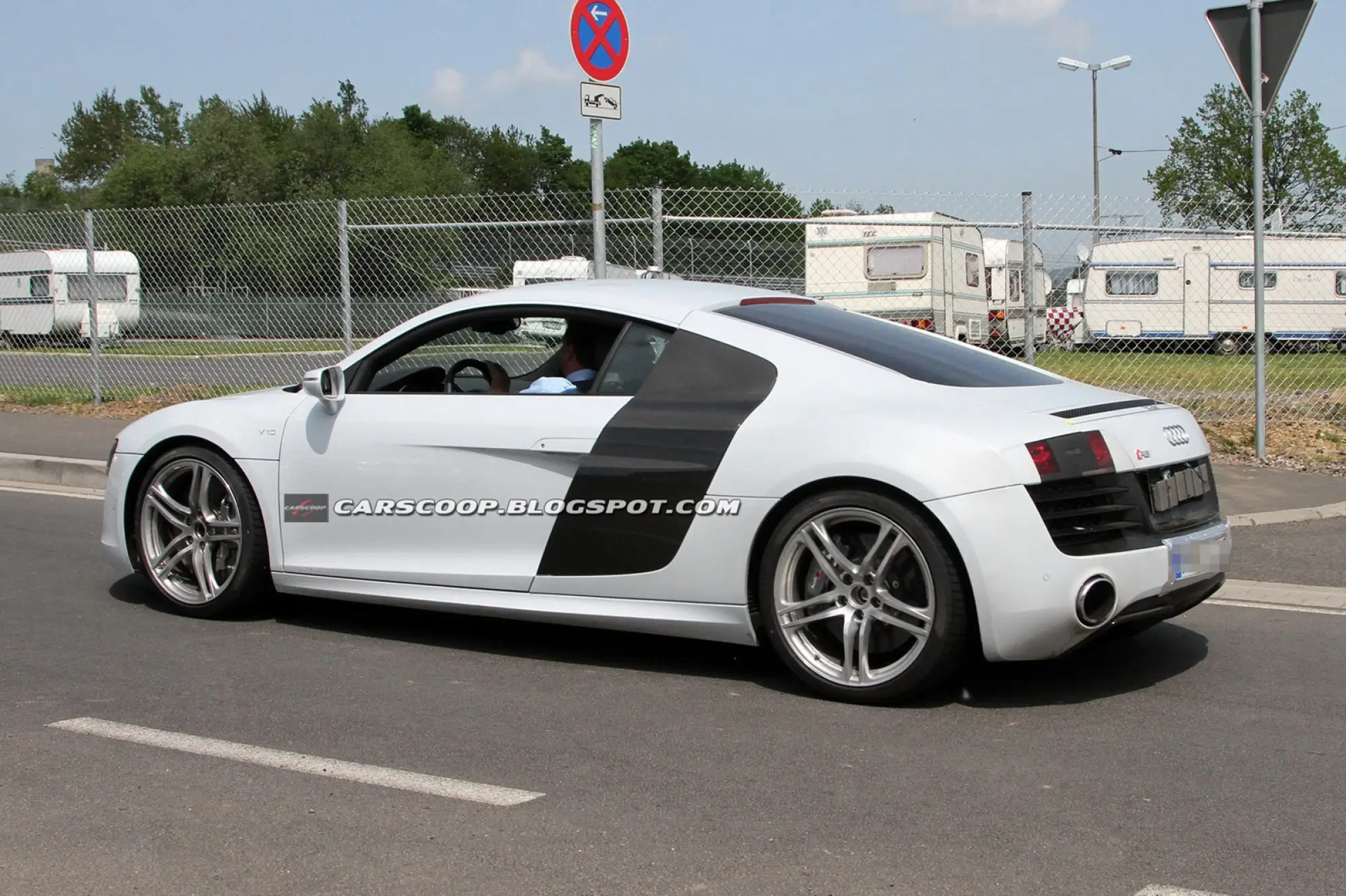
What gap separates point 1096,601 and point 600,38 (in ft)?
19.1

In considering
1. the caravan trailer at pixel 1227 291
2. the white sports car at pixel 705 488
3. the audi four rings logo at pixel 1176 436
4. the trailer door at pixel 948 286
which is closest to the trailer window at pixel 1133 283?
the caravan trailer at pixel 1227 291

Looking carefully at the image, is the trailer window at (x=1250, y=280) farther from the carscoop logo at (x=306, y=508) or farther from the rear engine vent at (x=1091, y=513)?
the carscoop logo at (x=306, y=508)

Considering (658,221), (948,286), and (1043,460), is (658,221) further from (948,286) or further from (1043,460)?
(948,286)

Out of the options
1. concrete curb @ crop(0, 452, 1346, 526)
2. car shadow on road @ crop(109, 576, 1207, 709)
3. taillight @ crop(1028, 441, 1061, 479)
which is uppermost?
taillight @ crop(1028, 441, 1061, 479)

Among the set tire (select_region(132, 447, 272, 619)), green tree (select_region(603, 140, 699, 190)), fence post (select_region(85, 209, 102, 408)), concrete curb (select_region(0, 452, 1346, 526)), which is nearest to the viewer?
tire (select_region(132, 447, 272, 619))

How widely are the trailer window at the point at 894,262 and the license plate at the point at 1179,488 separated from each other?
15088mm

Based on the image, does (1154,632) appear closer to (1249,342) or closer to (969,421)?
(969,421)

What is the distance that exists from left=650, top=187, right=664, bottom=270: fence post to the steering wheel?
3904 mm

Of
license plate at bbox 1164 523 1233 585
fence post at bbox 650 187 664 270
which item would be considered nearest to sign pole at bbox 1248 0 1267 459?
fence post at bbox 650 187 664 270

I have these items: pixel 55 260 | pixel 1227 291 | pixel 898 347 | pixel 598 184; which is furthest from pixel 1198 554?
pixel 55 260

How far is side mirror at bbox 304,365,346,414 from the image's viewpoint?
5602 mm

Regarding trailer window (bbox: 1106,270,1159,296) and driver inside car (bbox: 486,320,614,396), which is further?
trailer window (bbox: 1106,270,1159,296)

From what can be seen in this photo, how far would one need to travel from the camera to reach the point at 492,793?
3.84m

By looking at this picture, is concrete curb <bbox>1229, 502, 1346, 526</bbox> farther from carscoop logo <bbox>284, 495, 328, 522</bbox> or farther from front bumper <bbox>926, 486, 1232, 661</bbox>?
carscoop logo <bbox>284, 495, 328, 522</bbox>
